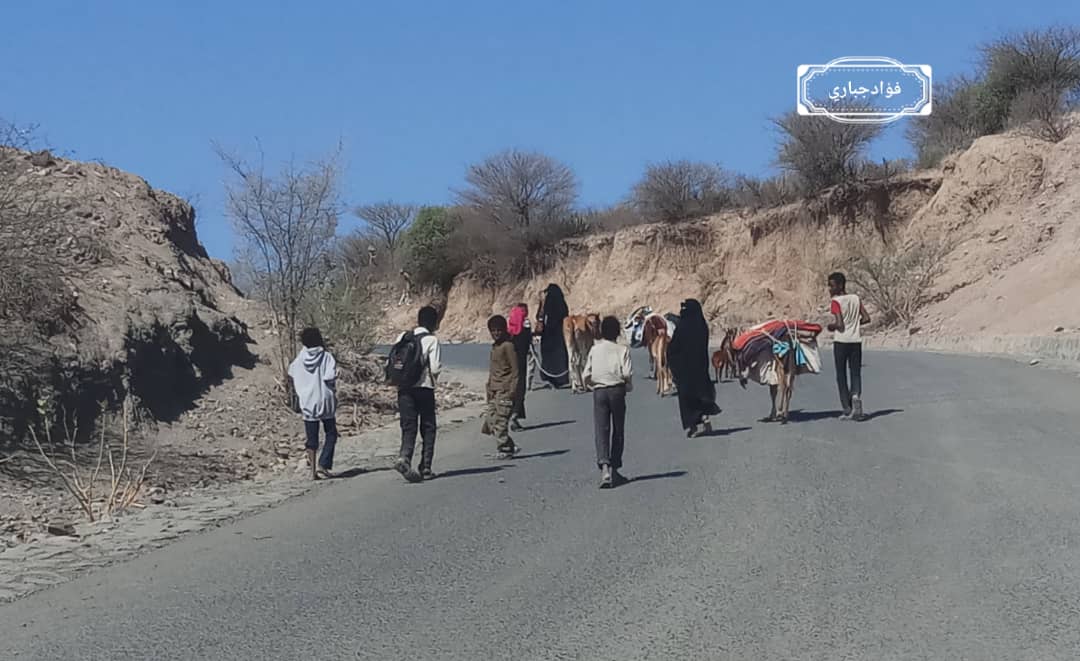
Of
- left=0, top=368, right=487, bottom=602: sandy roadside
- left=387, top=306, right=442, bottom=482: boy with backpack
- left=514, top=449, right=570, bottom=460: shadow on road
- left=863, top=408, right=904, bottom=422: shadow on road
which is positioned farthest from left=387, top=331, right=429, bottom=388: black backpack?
left=863, top=408, right=904, bottom=422: shadow on road

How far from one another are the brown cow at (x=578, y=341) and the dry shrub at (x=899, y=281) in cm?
2240

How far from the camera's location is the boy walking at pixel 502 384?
580 inches

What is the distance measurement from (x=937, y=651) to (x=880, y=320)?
133 ft

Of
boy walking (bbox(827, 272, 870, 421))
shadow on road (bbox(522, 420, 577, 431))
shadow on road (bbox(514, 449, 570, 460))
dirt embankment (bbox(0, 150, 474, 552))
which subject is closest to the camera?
dirt embankment (bbox(0, 150, 474, 552))

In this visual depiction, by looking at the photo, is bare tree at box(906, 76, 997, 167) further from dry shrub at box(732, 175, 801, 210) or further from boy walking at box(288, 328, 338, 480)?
boy walking at box(288, 328, 338, 480)

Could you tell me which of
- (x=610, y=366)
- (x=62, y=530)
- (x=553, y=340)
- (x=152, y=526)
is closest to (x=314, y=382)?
(x=152, y=526)

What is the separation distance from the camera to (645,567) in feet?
27.8

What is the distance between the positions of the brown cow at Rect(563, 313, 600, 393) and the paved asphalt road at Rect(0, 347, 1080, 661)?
30.9 ft

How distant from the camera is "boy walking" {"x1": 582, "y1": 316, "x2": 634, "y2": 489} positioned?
40.1 ft

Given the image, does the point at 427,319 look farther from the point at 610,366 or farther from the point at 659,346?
the point at 659,346

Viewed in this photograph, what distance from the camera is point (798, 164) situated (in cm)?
5966

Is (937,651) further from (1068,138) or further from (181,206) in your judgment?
(1068,138)

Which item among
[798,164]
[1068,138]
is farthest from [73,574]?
[798,164]

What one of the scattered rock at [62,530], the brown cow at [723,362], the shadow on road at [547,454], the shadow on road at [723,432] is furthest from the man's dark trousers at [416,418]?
the brown cow at [723,362]
